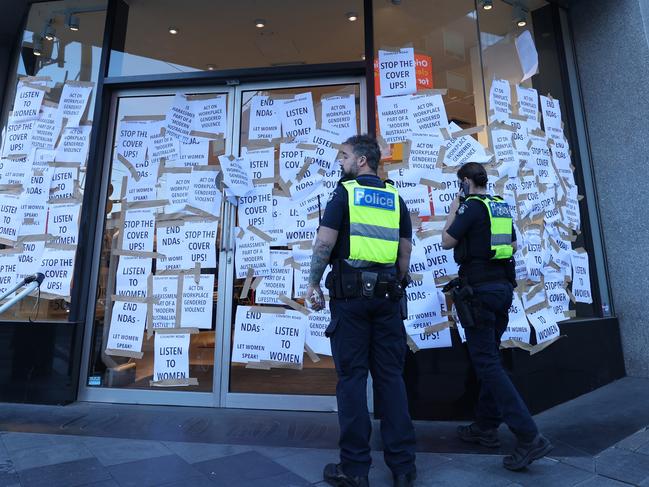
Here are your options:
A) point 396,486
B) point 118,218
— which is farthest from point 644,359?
point 118,218

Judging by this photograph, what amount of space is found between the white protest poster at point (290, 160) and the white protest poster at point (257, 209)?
21cm

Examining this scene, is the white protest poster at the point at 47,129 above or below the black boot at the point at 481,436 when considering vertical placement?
above

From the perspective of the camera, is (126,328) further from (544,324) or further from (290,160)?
(544,324)

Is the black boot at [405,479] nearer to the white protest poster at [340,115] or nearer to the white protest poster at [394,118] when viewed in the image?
the white protest poster at [394,118]

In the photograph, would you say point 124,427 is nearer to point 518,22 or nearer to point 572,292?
point 572,292

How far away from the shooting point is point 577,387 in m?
4.03

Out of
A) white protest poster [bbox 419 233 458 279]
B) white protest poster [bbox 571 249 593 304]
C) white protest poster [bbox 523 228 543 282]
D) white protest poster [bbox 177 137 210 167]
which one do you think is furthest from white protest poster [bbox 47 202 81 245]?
white protest poster [bbox 571 249 593 304]

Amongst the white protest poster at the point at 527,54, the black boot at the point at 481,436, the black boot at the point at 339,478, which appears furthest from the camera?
the white protest poster at the point at 527,54

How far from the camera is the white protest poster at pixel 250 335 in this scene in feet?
13.2

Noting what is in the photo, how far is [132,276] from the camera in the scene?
422 centimetres

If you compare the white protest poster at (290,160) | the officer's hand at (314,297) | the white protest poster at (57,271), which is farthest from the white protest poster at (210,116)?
the officer's hand at (314,297)

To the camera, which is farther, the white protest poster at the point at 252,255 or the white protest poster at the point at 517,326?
the white protest poster at the point at 252,255

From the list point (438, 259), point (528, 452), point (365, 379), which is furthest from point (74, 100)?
point (528, 452)

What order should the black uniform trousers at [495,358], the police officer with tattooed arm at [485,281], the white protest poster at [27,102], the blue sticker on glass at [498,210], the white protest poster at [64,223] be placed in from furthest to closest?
1. the white protest poster at [27,102]
2. the white protest poster at [64,223]
3. the blue sticker on glass at [498,210]
4. the police officer with tattooed arm at [485,281]
5. the black uniform trousers at [495,358]
